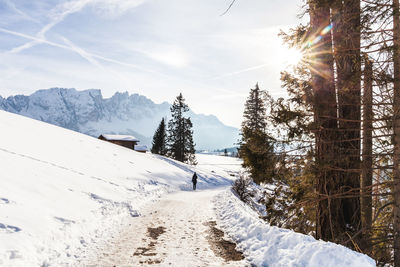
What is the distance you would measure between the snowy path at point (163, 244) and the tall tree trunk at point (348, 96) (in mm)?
3065

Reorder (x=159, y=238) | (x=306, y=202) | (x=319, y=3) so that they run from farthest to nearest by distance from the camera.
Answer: (x=159, y=238)
(x=306, y=202)
(x=319, y=3)

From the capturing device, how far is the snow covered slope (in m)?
6.32

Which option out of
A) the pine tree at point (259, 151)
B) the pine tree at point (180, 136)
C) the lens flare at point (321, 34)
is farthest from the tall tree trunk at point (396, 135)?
the pine tree at point (180, 136)

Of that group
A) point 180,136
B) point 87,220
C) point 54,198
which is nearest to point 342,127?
point 87,220

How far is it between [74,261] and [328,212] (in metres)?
6.58

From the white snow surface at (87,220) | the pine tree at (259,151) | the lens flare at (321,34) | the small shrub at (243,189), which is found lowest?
the small shrub at (243,189)

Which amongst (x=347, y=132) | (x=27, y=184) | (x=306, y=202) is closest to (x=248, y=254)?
(x=306, y=202)

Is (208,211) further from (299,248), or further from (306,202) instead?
(299,248)

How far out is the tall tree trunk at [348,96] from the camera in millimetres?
5793

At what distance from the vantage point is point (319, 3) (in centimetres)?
582

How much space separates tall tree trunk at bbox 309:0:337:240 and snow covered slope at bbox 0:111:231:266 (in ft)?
21.9

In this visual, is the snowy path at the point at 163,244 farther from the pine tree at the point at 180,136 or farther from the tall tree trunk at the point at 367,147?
the pine tree at the point at 180,136

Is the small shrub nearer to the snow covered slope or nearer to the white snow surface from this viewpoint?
the snow covered slope

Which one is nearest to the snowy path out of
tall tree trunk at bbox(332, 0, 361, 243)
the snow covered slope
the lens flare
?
the snow covered slope
